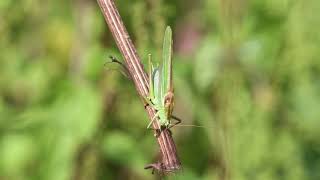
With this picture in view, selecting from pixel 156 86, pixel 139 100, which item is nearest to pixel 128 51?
pixel 156 86

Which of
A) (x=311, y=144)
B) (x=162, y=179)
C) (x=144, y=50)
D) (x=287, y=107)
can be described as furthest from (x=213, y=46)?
(x=162, y=179)

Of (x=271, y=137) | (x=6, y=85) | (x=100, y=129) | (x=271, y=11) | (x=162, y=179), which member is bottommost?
(x=162, y=179)

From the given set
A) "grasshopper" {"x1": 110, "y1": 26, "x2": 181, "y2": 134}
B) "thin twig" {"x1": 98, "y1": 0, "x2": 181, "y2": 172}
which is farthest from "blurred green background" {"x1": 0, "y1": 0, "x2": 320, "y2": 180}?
"thin twig" {"x1": 98, "y1": 0, "x2": 181, "y2": 172}

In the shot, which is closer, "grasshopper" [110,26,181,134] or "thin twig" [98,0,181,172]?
"thin twig" [98,0,181,172]

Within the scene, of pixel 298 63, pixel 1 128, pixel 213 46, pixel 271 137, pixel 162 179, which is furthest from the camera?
pixel 213 46

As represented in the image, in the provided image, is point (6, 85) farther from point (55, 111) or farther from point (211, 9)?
point (211, 9)

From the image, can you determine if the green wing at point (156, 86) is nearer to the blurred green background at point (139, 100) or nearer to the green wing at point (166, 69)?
the green wing at point (166, 69)

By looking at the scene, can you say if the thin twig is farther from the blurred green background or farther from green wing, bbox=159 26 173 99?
the blurred green background

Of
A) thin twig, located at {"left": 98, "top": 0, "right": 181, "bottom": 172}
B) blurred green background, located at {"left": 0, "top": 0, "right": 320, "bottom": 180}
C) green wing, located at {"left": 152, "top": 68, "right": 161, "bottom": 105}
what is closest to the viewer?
thin twig, located at {"left": 98, "top": 0, "right": 181, "bottom": 172}
